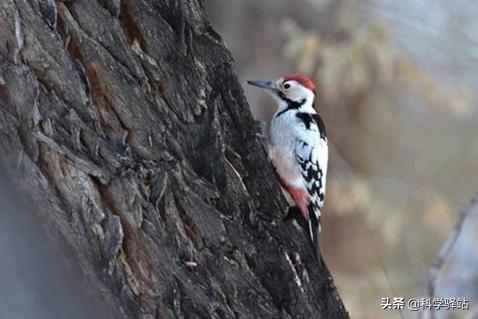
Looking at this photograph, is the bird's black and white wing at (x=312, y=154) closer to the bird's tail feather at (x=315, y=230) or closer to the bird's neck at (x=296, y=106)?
the bird's neck at (x=296, y=106)

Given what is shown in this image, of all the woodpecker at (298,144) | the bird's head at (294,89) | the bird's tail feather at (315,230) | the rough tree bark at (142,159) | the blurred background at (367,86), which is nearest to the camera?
the rough tree bark at (142,159)

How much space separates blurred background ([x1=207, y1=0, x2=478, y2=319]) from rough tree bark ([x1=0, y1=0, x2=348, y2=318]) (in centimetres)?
486

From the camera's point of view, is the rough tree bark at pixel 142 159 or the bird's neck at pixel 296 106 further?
the bird's neck at pixel 296 106

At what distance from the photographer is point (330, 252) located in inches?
377

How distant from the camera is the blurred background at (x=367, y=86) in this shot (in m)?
8.27

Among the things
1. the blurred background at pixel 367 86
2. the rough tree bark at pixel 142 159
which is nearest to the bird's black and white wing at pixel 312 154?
the rough tree bark at pixel 142 159

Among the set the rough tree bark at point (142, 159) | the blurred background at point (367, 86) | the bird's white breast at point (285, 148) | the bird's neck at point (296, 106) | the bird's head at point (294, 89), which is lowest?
the rough tree bark at point (142, 159)

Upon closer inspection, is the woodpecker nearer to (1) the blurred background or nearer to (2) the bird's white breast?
(2) the bird's white breast

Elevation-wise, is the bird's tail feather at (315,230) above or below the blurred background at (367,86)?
below

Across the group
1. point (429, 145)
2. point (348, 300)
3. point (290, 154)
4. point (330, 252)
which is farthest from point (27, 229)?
point (429, 145)

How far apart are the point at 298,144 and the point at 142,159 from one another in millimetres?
1730

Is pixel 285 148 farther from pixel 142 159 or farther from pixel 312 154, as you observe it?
pixel 142 159

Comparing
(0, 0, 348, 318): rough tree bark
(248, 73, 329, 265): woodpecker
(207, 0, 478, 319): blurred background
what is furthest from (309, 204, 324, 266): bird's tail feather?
(207, 0, 478, 319): blurred background

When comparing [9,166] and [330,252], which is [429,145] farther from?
[9,166]
